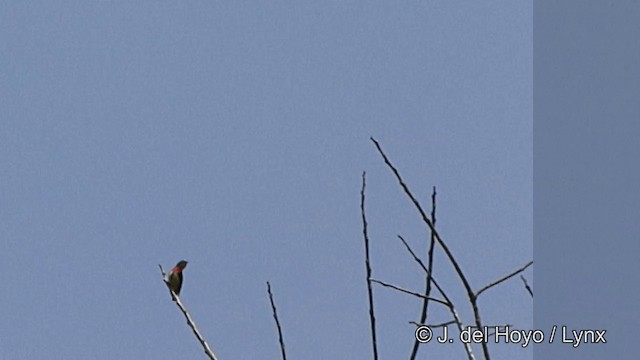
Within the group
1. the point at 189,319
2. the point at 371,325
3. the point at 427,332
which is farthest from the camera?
the point at 189,319

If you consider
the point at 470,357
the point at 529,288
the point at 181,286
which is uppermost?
the point at 181,286

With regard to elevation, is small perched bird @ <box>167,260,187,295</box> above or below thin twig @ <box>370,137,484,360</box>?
above

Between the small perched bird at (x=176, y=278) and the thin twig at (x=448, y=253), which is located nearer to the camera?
the thin twig at (x=448, y=253)

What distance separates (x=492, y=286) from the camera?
8.94 ft

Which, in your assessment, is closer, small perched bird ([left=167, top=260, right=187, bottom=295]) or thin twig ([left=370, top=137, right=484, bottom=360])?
thin twig ([left=370, top=137, right=484, bottom=360])

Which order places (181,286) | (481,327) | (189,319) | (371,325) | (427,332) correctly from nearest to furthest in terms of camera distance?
(481,327), (371,325), (427,332), (189,319), (181,286)

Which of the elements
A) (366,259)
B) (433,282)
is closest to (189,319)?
(366,259)

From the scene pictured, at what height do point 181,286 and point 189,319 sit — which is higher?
point 181,286

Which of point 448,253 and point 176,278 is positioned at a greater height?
point 176,278

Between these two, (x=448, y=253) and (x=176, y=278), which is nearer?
(x=448, y=253)

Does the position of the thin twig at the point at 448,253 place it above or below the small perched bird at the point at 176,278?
below

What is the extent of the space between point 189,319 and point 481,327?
118cm

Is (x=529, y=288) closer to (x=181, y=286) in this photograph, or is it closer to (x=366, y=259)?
(x=366, y=259)

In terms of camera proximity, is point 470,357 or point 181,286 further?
point 181,286
